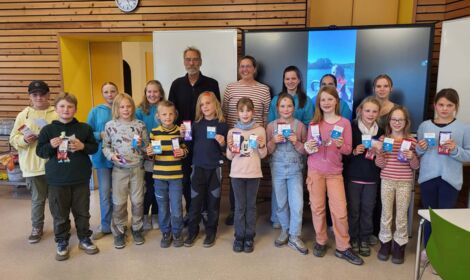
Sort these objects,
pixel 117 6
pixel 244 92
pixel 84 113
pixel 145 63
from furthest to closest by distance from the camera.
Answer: pixel 145 63
pixel 84 113
pixel 117 6
pixel 244 92

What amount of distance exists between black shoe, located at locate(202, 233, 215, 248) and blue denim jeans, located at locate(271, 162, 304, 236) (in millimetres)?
720

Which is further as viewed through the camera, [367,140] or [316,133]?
[316,133]

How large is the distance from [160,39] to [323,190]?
2.89 m

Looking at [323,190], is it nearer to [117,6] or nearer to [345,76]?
[345,76]

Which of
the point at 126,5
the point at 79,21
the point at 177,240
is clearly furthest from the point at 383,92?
the point at 79,21

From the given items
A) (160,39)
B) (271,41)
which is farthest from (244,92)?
(160,39)

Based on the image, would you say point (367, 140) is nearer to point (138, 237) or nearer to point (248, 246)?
point (248, 246)

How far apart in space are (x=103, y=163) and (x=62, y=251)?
35.1 inches

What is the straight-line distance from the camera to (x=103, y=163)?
138 inches

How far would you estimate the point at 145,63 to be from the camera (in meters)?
8.29

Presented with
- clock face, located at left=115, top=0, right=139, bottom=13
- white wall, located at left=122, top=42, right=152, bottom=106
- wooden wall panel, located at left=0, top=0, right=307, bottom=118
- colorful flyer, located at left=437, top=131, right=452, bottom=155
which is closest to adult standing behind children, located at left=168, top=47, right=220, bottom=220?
wooden wall panel, located at left=0, top=0, right=307, bottom=118

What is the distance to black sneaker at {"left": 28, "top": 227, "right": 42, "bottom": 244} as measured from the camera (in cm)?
357

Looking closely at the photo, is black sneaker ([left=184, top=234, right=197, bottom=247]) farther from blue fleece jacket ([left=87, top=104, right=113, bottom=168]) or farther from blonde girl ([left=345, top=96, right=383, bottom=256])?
blonde girl ([left=345, top=96, right=383, bottom=256])

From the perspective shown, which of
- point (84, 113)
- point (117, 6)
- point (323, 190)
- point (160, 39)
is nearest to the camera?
point (323, 190)
